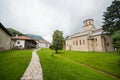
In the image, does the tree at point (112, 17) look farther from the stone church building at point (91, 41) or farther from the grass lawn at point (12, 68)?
the grass lawn at point (12, 68)

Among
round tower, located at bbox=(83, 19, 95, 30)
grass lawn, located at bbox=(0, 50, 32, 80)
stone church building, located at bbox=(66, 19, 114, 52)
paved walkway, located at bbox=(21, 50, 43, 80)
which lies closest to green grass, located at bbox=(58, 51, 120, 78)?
paved walkway, located at bbox=(21, 50, 43, 80)

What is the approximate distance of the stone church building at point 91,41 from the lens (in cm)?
3730

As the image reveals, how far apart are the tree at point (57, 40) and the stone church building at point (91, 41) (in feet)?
42.1

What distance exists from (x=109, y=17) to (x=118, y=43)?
24.8 m

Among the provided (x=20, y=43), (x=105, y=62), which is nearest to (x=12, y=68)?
(x=105, y=62)

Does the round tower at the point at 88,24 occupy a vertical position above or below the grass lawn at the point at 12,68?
above

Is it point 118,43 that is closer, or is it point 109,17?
point 118,43

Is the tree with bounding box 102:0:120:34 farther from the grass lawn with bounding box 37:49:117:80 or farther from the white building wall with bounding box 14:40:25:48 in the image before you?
the white building wall with bounding box 14:40:25:48

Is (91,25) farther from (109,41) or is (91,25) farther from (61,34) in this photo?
(61,34)

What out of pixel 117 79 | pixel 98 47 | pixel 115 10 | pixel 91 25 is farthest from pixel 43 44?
pixel 117 79

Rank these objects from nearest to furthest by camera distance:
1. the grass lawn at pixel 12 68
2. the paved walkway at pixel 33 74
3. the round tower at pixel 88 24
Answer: the paved walkway at pixel 33 74, the grass lawn at pixel 12 68, the round tower at pixel 88 24

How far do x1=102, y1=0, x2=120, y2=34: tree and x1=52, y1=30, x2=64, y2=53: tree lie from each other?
48.5ft

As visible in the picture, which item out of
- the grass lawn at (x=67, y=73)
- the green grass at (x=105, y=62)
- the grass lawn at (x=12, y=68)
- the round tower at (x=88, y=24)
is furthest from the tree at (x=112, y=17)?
the grass lawn at (x=12, y=68)

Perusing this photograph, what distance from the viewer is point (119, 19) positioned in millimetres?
32531
